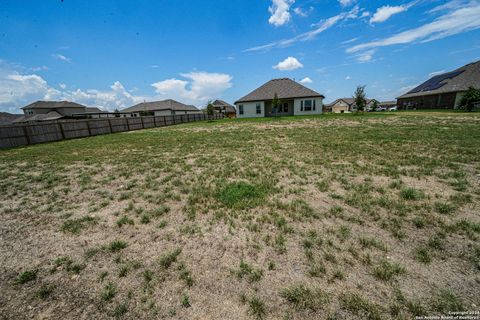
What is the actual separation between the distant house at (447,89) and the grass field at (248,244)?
38.4 m

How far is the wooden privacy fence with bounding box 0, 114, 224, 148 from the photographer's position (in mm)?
13297

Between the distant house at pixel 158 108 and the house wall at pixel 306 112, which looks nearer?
the house wall at pixel 306 112

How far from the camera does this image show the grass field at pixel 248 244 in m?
1.93

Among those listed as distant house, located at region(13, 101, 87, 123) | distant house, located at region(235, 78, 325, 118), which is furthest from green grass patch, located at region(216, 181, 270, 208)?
distant house, located at region(13, 101, 87, 123)

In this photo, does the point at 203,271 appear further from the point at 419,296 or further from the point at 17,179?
the point at 17,179

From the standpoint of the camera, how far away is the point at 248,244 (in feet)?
9.12

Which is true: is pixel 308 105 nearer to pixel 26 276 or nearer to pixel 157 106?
pixel 26 276

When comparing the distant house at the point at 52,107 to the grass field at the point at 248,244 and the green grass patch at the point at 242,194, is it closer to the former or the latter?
the grass field at the point at 248,244

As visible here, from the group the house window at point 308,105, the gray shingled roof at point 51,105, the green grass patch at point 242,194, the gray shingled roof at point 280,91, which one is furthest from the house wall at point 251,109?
the gray shingled roof at point 51,105

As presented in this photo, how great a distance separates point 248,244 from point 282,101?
104ft

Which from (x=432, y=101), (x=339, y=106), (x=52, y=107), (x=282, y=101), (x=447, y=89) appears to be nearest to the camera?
(x=282, y=101)

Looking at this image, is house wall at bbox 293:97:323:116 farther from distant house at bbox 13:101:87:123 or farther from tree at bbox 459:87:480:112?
distant house at bbox 13:101:87:123

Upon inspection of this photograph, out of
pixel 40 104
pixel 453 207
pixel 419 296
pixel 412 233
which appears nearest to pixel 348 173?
pixel 453 207

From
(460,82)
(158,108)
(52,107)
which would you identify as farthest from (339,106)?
(52,107)
